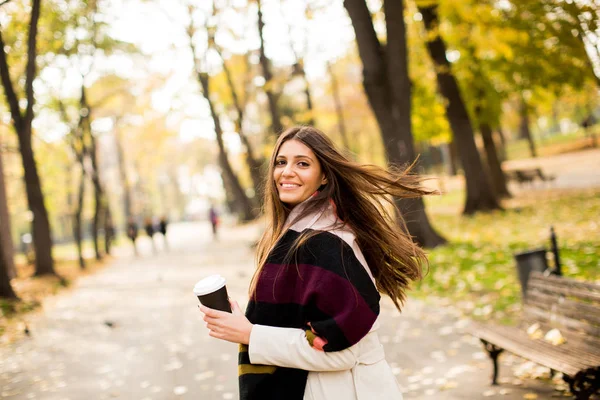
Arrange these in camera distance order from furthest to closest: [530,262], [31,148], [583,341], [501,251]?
1. [31,148]
2. [501,251]
3. [530,262]
4. [583,341]

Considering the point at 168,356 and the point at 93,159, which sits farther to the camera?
the point at 93,159

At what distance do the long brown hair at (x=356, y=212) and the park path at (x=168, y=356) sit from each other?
2.94 meters

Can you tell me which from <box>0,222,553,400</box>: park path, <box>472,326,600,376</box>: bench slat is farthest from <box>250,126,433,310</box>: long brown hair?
<box>0,222,553,400</box>: park path

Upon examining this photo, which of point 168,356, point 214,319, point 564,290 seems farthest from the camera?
point 168,356

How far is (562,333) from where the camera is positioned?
5.05 meters

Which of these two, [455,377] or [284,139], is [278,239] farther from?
[455,377]

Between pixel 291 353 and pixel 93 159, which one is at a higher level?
pixel 93 159

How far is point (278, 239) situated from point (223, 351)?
5.69 metres

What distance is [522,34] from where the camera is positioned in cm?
1543

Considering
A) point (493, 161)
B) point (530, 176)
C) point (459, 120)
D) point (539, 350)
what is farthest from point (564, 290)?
point (530, 176)

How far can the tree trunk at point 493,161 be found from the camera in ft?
Result: 73.8

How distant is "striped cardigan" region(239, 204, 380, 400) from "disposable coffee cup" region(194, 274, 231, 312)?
0.14 m

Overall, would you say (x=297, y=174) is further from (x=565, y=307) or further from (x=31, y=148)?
(x=31, y=148)

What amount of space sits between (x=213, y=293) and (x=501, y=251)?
10571 mm
